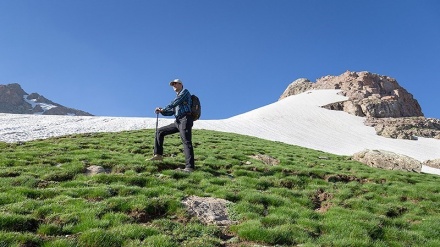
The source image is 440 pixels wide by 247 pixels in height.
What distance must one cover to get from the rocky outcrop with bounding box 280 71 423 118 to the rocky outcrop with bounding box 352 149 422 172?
62.0 m

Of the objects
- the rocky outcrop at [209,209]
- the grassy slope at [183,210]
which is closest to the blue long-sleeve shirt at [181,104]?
the grassy slope at [183,210]

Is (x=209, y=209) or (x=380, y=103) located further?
(x=380, y=103)

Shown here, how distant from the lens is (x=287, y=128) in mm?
64500

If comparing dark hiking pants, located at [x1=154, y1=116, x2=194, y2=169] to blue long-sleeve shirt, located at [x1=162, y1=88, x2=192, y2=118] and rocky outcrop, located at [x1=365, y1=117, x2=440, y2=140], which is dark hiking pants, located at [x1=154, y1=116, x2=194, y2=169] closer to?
blue long-sleeve shirt, located at [x1=162, y1=88, x2=192, y2=118]

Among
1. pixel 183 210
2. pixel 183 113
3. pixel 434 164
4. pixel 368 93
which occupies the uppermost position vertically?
pixel 368 93

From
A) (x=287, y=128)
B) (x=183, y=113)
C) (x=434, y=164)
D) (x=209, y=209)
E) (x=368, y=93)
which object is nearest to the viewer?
(x=209, y=209)

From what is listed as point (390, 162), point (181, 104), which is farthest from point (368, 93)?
point (181, 104)

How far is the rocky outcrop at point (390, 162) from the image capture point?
2661 cm

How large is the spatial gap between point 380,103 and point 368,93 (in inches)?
532

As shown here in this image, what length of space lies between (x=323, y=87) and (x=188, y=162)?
374 feet

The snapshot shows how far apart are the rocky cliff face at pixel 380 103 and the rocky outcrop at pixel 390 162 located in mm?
41987

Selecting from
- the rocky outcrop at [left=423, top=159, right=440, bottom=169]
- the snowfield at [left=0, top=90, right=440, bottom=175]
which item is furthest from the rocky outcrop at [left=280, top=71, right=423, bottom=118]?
the rocky outcrop at [left=423, top=159, right=440, bottom=169]

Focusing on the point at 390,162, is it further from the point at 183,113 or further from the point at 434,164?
the point at 183,113

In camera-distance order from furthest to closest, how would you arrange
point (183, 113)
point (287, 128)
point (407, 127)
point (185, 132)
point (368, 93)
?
point (368, 93), point (407, 127), point (287, 128), point (183, 113), point (185, 132)
